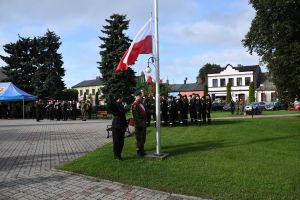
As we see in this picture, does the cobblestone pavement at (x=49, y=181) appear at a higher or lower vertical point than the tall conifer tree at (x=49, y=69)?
lower

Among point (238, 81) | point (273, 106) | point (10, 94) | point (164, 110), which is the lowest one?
point (164, 110)

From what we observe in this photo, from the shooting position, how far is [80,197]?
6801 millimetres

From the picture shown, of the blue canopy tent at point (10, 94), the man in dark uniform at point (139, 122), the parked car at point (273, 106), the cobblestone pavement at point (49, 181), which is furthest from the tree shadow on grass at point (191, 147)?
the parked car at point (273, 106)

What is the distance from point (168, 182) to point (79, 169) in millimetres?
2596

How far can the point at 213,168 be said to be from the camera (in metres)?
8.55

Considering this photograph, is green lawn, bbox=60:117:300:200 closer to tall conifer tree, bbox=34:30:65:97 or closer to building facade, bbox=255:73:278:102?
tall conifer tree, bbox=34:30:65:97

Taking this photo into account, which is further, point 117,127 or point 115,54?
A: point 115,54

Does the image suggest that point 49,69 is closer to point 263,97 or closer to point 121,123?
point 121,123

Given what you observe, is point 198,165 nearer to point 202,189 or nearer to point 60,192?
point 202,189

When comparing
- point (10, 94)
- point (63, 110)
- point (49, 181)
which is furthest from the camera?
point (10, 94)

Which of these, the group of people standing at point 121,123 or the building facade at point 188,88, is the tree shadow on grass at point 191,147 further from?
the building facade at point 188,88

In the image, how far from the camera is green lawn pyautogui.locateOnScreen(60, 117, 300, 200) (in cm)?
686

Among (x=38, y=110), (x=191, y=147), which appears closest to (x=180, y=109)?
(x=191, y=147)

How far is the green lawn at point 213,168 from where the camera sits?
6.86 m
